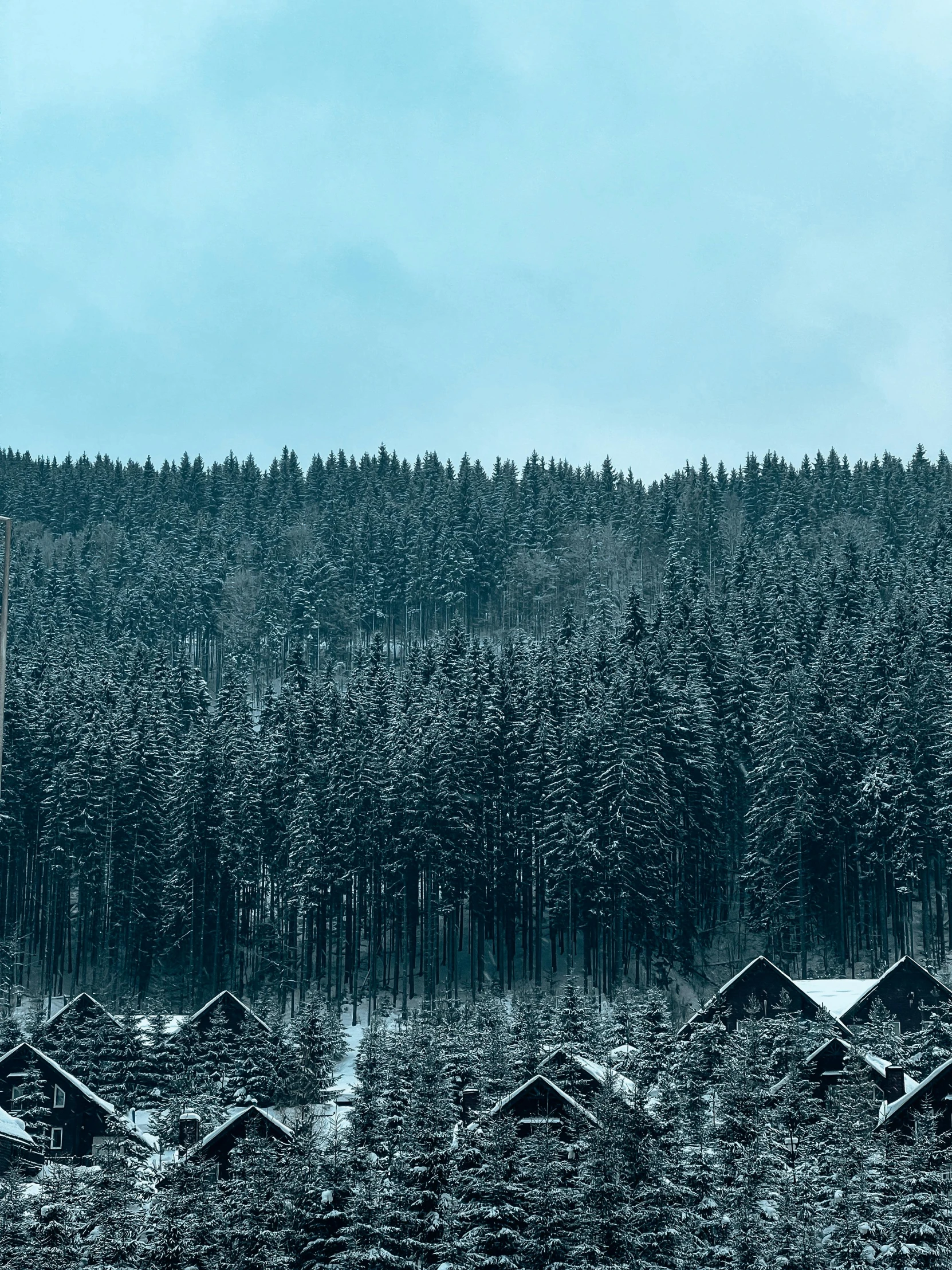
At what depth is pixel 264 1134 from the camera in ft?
180

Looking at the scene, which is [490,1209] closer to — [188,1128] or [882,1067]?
[188,1128]

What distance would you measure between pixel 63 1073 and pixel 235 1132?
45.0 feet

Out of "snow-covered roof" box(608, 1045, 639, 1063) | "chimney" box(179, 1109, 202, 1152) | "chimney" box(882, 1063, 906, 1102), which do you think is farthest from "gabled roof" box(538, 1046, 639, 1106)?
"chimney" box(179, 1109, 202, 1152)

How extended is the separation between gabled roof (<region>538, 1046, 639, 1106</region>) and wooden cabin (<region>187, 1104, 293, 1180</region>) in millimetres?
10284

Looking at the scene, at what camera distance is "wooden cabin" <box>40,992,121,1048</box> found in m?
73.8

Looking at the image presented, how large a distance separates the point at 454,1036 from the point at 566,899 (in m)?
24.1

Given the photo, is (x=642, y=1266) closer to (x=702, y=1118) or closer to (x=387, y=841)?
(x=702, y=1118)

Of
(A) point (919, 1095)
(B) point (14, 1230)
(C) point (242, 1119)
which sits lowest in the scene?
(B) point (14, 1230)

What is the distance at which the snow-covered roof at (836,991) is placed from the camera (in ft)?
230

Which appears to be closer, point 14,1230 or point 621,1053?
point 14,1230

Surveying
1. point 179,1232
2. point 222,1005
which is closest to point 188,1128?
point 179,1232

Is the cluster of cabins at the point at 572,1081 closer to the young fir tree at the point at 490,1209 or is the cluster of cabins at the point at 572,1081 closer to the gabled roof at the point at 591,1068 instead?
the gabled roof at the point at 591,1068

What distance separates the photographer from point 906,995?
232 ft

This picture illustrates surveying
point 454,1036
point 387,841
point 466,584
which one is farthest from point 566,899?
point 466,584
